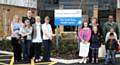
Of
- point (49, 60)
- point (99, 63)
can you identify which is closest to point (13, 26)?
point (49, 60)

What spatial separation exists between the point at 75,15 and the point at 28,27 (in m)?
3.68

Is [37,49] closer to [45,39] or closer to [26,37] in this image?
[45,39]

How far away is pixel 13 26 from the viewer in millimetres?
15867

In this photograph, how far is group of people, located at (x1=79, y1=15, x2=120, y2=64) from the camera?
51.4ft

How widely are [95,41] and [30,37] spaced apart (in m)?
2.51

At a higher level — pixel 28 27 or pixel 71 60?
pixel 28 27

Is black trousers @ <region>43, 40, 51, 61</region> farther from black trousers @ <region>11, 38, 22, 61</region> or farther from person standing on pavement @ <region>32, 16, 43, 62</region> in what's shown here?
black trousers @ <region>11, 38, 22, 61</region>

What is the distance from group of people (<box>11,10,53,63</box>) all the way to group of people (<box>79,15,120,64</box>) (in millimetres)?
1370

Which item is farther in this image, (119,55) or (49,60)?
(119,55)

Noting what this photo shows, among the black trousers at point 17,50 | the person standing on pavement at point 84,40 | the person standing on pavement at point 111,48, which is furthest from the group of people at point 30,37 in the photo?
the person standing on pavement at point 111,48

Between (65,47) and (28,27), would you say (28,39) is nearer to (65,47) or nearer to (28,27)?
(28,27)

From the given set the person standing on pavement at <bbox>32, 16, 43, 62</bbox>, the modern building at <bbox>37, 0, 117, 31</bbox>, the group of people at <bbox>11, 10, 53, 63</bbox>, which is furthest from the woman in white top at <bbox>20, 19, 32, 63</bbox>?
the modern building at <bbox>37, 0, 117, 31</bbox>

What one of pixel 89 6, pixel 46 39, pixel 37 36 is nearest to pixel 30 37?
pixel 37 36

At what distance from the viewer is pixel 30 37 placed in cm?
1569
